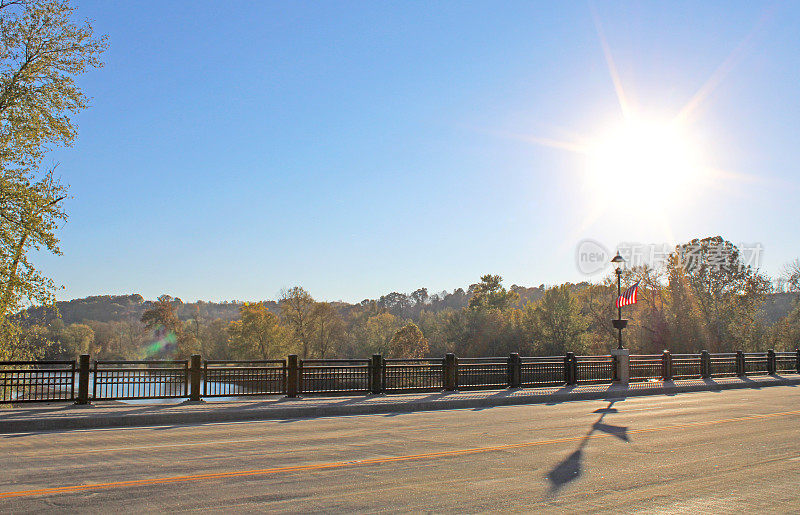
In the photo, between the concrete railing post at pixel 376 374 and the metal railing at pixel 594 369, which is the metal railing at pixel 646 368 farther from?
the concrete railing post at pixel 376 374

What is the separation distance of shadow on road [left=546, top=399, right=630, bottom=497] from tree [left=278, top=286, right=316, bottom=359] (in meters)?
73.5

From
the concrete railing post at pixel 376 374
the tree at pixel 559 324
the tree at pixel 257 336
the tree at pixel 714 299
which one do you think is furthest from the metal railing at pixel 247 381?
the tree at pixel 559 324

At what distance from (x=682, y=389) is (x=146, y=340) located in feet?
336

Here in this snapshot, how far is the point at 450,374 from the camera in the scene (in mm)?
21906

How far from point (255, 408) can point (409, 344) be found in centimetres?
6722

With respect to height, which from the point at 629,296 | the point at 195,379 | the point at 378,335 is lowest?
the point at 378,335

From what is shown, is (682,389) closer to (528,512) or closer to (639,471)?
(639,471)

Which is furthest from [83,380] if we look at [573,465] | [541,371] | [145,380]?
[541,371]

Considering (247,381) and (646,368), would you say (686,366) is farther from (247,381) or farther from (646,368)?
(247,381)

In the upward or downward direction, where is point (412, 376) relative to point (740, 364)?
upward

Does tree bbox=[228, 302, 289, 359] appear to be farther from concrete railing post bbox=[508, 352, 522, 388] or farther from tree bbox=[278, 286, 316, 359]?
concrete railing post bbox=[508, 352, 522, 388]

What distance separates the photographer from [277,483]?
7.70m

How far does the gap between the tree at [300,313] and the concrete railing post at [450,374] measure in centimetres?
6466

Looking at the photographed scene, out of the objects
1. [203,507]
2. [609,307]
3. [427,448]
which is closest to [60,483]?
[203,507]
